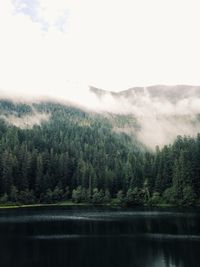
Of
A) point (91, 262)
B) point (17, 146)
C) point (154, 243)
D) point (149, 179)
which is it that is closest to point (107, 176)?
point (149, 179)

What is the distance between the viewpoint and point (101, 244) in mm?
61188

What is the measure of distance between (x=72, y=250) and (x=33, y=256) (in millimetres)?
6337

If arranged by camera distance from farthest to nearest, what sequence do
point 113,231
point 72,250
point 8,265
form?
point 113,231, point 72,250, point 8,265

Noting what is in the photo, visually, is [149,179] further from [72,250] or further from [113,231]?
[72,250]

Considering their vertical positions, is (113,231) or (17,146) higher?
(17,146)

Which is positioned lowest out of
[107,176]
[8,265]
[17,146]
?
[8,265]

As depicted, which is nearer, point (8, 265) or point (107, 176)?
point (8, 265)

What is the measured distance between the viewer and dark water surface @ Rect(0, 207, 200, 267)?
49188 millimetres

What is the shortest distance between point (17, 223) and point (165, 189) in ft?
286

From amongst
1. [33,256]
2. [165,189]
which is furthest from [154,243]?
[165,189]

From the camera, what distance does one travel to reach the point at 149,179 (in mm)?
173500

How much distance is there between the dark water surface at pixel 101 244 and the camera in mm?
49188

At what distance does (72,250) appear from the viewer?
5669 cm

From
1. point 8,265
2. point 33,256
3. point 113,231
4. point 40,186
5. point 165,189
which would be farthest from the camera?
point 40,186
